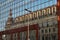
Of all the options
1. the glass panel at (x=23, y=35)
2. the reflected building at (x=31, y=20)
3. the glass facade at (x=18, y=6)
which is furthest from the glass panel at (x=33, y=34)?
the glass facade at (x=18, y=6)

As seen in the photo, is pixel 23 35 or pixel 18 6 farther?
pixel 18 6

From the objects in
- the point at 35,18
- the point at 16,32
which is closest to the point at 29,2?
A: the point at 35,18

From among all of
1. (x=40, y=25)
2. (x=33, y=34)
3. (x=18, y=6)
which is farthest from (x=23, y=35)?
(x=18, y=6)

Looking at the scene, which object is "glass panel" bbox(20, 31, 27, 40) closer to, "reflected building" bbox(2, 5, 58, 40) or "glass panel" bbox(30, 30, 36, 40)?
"reflected building" bbox(2, 5, 58, 40)

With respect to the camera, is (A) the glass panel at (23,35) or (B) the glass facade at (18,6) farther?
(A) the glass panel at (23,35)

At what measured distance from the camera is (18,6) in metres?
64.1

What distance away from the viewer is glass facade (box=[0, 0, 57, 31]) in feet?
173

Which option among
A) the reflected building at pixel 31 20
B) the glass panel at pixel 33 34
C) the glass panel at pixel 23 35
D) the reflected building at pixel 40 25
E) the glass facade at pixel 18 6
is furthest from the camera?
the glass panel at pixel 23 35

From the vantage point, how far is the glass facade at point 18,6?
52728 mm

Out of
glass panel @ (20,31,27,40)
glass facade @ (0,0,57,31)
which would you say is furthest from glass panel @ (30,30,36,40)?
glass facade @ (0,0,57,31)

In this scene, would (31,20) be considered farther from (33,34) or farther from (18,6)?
(18,6)

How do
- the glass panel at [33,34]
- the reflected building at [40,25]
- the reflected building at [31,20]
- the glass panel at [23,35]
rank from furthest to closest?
the glass panel at [23,35] → the glass panel at [33,34] → the reflected building at [31,20] → the reflected building at [40,25]

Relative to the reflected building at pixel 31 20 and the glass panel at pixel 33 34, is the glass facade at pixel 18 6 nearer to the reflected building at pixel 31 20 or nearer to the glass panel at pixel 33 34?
the reflected building at pixel 31 20

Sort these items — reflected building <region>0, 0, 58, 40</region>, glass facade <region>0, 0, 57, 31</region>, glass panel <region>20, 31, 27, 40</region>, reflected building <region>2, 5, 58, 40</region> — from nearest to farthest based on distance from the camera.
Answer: reflected building <region>2, 5, 58, 40</region>, reflected building <region>0, 0, 58, 40</region>, glass facade <region>0, 0, 57, 31</region>, glass panel <region>20, 31, 27, 40</region>
